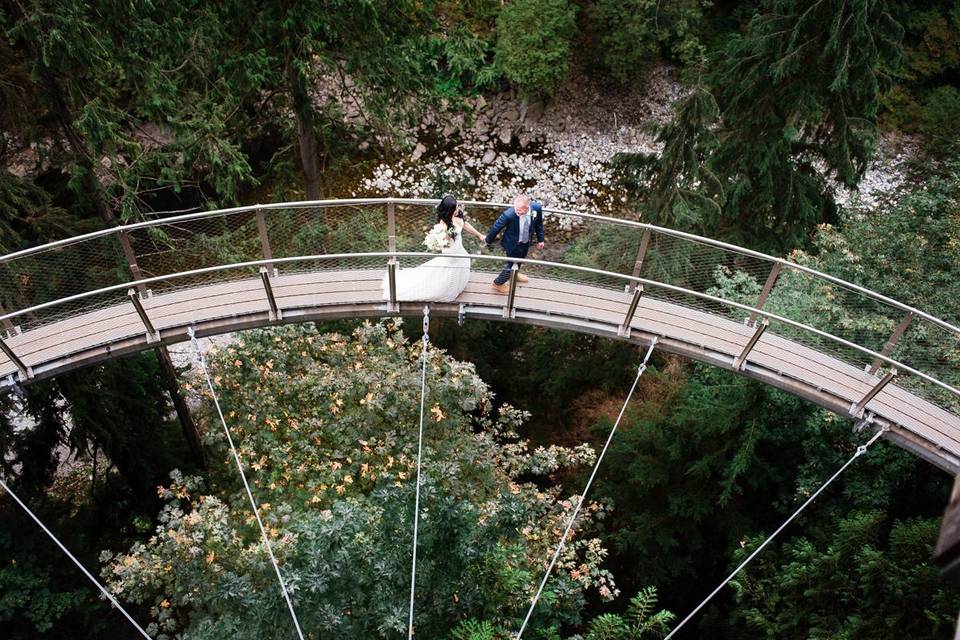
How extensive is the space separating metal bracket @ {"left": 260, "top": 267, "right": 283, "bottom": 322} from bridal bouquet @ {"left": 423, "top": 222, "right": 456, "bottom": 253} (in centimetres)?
197

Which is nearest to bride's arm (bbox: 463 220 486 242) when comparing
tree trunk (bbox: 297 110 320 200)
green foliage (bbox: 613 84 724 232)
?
green foliage (bbox: 613 84 724 232)

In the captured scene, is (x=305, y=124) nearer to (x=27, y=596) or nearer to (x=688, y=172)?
(x=688, y=172)

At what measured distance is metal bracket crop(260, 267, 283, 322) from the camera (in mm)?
9000

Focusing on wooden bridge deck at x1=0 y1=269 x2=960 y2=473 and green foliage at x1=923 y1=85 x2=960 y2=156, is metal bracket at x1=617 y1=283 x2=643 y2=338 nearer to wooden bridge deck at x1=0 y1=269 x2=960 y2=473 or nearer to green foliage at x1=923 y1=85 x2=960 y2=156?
wooden bridge deck at x1=0 y1=269 x2=960 y2=473

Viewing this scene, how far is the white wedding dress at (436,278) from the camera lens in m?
9.41

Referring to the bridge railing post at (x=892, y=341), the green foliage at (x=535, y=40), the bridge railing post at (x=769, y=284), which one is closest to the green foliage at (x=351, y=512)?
the bridge railing post at (x=769, y=284)

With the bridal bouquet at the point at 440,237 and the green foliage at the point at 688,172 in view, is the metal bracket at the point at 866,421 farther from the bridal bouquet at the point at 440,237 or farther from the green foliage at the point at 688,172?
the bridal bouquet at the point at 440,237

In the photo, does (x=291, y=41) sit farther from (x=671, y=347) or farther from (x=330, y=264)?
(x=671, y=347)

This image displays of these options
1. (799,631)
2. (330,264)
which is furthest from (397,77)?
(799,631)

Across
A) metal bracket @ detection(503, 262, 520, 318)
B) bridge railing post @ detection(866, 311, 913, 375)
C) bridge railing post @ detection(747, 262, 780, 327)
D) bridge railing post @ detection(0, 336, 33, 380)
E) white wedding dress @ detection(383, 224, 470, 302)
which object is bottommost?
bridge railing post @ detection(0, 336, 33, 380)

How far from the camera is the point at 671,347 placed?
9758 millimetres

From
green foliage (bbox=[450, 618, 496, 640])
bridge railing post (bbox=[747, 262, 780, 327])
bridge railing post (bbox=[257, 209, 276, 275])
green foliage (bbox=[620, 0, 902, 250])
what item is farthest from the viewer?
A: green foliage (bbox=[620, 0, 902, 250])

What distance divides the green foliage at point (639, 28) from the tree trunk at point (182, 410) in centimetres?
1496

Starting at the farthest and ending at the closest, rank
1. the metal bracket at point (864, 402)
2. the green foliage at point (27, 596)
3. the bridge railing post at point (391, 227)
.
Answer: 1. the green foliage at point (27, 596)
2. the bridge railing post at point (391, 227)
3. the metal bracket at point (864, 402)
